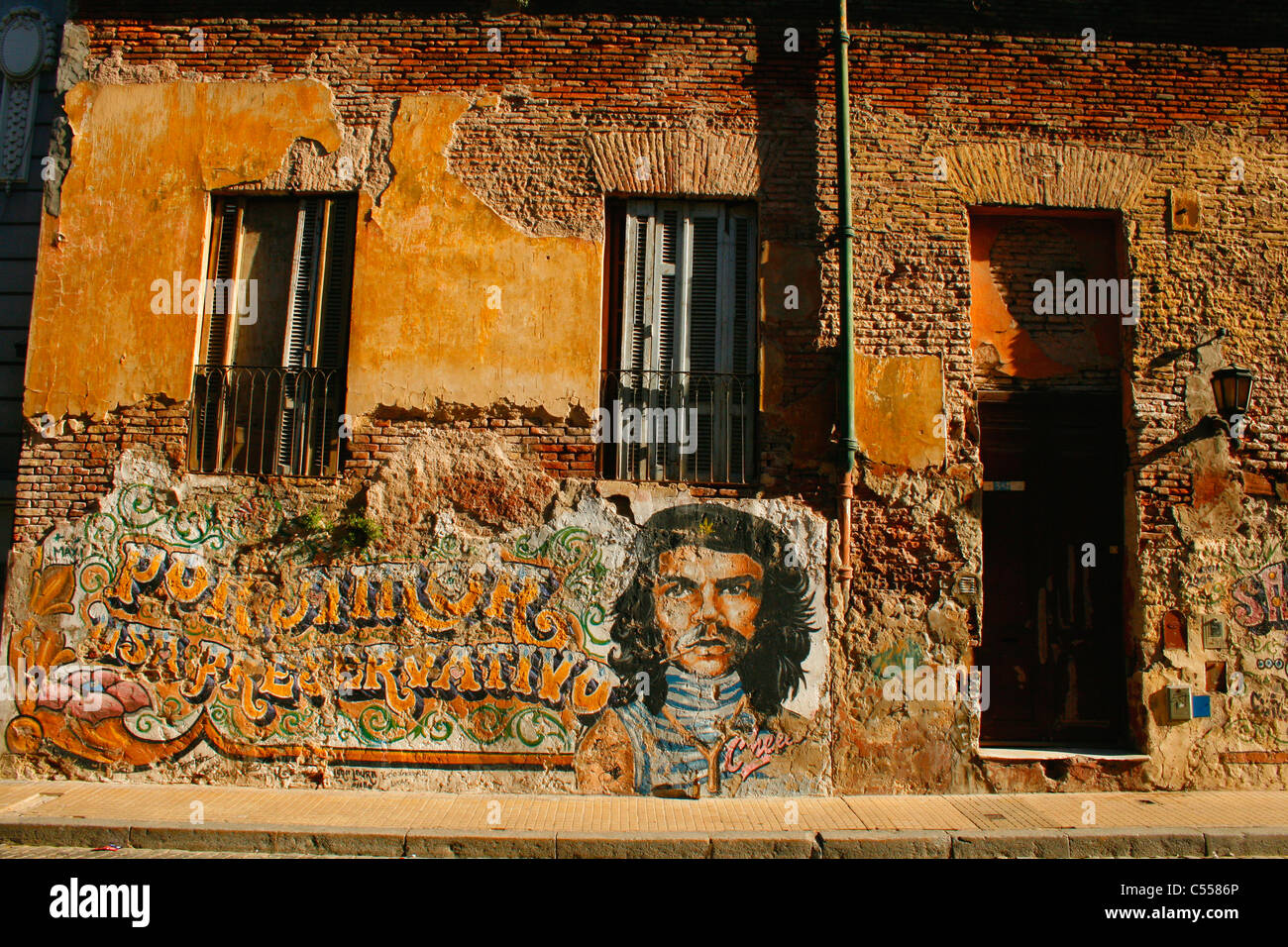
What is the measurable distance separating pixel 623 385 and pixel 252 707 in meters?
3.60

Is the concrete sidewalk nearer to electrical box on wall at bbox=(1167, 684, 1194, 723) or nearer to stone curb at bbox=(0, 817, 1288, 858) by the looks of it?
stone curb at bbox=(0, 817, 1288, 858)

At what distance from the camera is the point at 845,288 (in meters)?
6.61

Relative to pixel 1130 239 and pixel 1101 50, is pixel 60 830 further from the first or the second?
pixel 1101 50

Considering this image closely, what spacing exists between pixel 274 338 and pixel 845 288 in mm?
4490

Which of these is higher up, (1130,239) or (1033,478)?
(1130,239)

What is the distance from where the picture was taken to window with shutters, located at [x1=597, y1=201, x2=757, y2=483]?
6.72 meters

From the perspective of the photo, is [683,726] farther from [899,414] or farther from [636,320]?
[636,320]

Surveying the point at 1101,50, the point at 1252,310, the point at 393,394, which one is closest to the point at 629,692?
the point at 393,394

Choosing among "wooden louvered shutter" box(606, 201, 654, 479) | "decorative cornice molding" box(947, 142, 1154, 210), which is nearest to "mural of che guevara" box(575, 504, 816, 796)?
"wooden louvered shutter" box(606, 201, 654, 479)

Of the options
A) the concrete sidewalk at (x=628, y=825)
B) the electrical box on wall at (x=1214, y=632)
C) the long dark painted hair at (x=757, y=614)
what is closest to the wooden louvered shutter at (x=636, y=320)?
the long dark painted hair at (x=757, y=614)

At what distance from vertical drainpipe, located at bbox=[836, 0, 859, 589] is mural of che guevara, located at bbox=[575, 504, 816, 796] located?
0.52 m

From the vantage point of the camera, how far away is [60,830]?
521 centimetres

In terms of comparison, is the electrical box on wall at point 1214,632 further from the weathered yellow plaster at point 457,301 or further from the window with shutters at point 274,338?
the window with shutters at point 274,338

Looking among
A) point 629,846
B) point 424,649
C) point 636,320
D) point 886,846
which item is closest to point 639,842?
point 629,846
